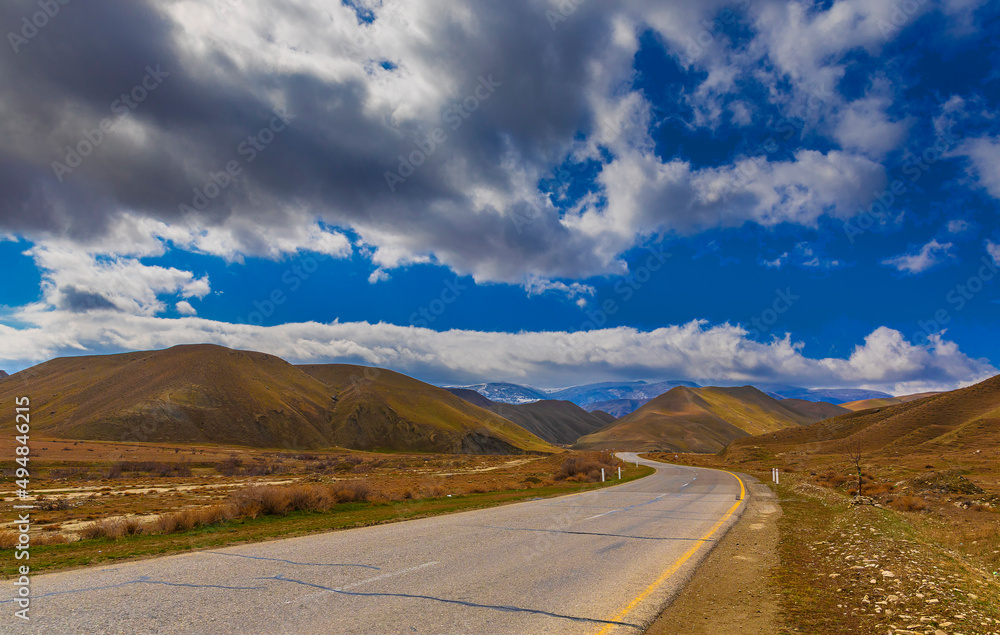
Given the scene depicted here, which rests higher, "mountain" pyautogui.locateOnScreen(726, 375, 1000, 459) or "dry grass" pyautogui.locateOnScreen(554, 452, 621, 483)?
"mountain" pyautogui.locateOnScreen(726, 375, 1000, 459)

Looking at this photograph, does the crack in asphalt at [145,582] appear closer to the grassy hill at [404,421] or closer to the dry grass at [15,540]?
the dry grass at [15,540]

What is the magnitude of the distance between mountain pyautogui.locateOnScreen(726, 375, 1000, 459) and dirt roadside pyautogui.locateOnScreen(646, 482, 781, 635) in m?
56.7

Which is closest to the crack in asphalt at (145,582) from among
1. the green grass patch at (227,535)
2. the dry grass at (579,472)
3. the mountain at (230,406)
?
the green grass patch at (227,535)

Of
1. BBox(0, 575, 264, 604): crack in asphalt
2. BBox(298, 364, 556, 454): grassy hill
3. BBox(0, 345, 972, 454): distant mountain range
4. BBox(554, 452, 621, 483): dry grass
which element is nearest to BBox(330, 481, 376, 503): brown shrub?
BBox(0, 575, 264, 604): crack in asphalt

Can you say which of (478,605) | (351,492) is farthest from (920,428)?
(478,605)

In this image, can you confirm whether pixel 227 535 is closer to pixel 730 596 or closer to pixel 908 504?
pixel 730 596

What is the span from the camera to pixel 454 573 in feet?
28.8

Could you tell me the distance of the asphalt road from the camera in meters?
6.20

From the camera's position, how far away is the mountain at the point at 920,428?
6128cm

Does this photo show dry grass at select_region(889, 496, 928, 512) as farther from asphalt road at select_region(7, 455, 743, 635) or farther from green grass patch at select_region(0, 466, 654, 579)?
green grass patch at select_region(0, 466, 654, 579)

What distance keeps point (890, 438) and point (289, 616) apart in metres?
96.7

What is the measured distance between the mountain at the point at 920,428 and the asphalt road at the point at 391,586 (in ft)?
196

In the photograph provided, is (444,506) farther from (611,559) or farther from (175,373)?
(175,373)

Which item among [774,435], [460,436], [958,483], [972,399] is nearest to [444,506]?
[958,483]
